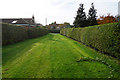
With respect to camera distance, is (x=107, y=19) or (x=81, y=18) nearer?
(x=81, y=18)

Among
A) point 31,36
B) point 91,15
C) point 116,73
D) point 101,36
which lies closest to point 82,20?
point 91,15

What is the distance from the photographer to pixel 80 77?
3.17 m

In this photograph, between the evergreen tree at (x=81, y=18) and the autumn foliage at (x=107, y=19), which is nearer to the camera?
the evergreen tree at (x=81, y=18)

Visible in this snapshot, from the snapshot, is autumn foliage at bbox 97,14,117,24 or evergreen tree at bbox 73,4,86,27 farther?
autumn foliage at bbox 97,14,117,24

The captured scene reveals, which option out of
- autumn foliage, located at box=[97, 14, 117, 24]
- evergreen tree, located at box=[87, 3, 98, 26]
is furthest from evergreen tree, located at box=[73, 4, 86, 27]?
autumn foliage, located at box=[97, 14, 117, 24]

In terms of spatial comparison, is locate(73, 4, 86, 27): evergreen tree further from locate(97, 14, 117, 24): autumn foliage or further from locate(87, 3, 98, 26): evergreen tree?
locate(97, 14, 117, 24): autumn foliage

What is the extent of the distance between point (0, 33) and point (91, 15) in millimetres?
39035

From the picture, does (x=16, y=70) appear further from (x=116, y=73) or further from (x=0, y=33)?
(x=0, y=33)

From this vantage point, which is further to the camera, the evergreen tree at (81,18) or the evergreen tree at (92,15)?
the evergreen tree at (92,15)

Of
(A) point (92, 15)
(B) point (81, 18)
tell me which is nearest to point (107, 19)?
(A) point (92, 15)

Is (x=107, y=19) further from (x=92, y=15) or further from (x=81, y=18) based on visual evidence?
(x=81, y=18)

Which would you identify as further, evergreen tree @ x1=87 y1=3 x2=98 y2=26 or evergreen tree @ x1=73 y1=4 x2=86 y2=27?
evergreen tree @ x1=87 y1=3 x2=98 y2=26

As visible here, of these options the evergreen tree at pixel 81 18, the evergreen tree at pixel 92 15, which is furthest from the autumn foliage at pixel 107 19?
the evergreen tree at pixel 81 18

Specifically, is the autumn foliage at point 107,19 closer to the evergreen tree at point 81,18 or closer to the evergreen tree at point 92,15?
the evergreen tree at point 92,15
